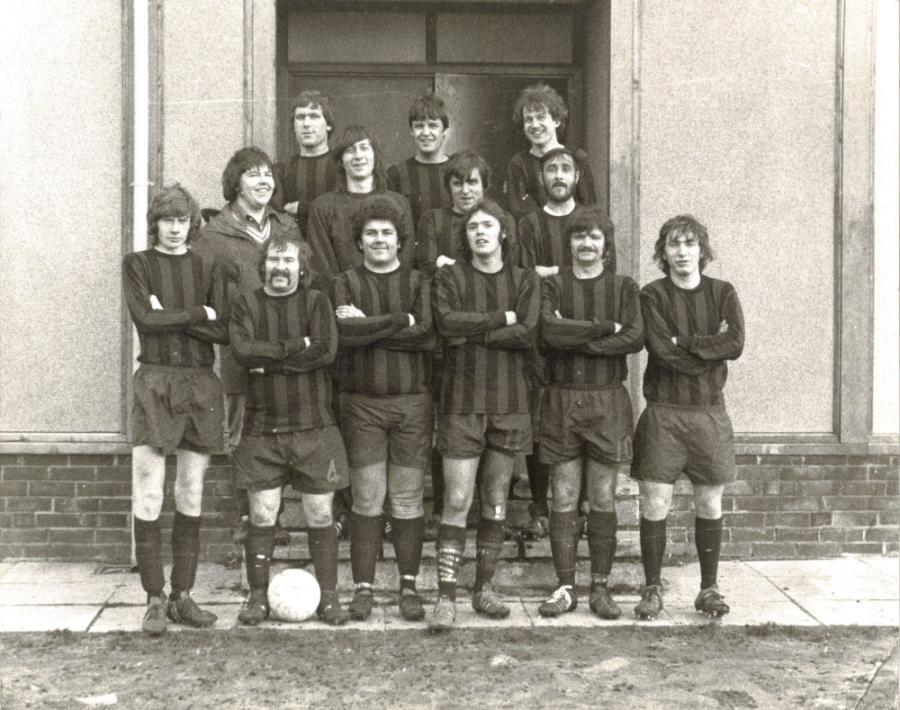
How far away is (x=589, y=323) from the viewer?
551cm

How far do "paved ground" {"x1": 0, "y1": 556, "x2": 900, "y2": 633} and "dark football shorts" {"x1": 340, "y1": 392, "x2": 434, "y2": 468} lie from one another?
0.79 meters

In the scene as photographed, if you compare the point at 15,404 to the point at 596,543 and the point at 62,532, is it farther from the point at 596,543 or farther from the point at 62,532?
the point at 596,543

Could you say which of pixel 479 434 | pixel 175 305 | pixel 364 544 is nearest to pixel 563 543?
pixel 479 434

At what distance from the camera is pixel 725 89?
6949mm

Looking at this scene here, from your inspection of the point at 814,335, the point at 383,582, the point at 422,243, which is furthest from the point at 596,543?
the point at 814,335

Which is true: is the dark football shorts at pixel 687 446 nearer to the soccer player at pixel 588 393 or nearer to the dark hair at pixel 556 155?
the soccer player at pixel 588 393

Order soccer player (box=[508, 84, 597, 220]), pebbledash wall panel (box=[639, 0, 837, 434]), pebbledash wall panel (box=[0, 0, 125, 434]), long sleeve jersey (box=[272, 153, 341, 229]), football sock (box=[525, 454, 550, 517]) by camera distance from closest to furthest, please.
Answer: soccer player (box=[508, 84, 597, 220]), long sleeve jersey (box=[272, 153, 341, 229]), football sock (box=[525, 454, 550, 517]), pebbledash wall panel (box=[0, 0, 125, 434]), pebbledash wall panel (box=[639, 0, 837, 434])

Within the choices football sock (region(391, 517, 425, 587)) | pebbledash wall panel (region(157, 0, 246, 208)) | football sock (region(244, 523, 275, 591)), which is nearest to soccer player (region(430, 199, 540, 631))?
football sock (region(391, 517, 425, 587))

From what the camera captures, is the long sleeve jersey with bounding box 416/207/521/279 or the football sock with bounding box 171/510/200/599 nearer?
the football sock with bounding box 171/510/200/599

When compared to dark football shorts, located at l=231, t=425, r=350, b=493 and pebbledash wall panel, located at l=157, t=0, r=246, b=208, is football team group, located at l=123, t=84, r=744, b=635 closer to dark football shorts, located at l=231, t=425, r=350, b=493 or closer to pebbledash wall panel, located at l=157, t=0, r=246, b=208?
dark football shorts, located at l=231, t=425, r=350, b=493

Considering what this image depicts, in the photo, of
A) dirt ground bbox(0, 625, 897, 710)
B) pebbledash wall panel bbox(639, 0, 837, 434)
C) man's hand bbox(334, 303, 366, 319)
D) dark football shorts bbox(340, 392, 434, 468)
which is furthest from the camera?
pebbledash wall panel bbox(639, 0, 837, 434)

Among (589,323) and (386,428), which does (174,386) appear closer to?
(386,428)

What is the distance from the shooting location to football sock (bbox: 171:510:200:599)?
5.53 m

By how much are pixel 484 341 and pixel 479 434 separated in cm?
45
